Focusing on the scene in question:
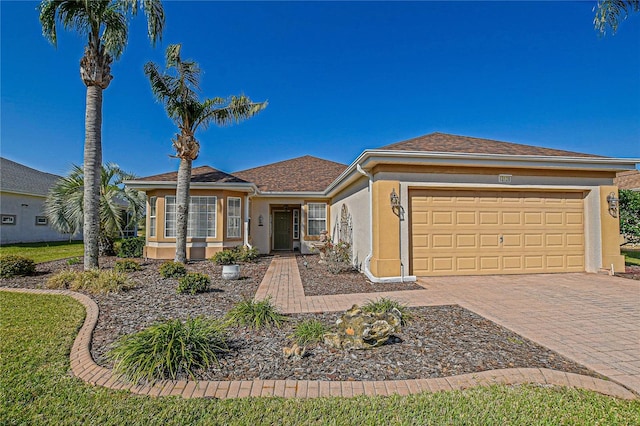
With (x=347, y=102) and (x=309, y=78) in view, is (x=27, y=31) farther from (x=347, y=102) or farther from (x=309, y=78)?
(x=347, y=102)

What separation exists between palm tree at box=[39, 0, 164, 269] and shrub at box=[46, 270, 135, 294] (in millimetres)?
1017

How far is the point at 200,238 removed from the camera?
498 inches

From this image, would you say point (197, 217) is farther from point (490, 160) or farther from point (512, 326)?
point (512, 326)

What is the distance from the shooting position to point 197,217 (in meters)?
12.7

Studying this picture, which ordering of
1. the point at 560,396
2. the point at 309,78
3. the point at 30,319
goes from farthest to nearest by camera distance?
1. the point at 309,78
2. the point at 30,319
3. the point at 560,396

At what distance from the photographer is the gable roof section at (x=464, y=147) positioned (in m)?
8.36

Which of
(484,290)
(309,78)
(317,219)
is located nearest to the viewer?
(484,290)

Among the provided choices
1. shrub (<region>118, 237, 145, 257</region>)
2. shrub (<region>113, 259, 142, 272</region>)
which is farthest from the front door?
shrub (<region>113, 259, 142, 272</region>)

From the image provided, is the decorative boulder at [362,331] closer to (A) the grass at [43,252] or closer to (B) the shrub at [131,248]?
(B) the shrub at [131,248]

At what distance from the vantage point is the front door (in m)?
16.7

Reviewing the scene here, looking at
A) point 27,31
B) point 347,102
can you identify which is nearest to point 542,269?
point 347,102

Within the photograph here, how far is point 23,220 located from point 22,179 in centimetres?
348

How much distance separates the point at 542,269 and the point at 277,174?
1353 cm

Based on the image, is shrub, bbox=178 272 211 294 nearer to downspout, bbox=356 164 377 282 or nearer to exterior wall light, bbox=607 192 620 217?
downspout, bbox=356 164 377 282
